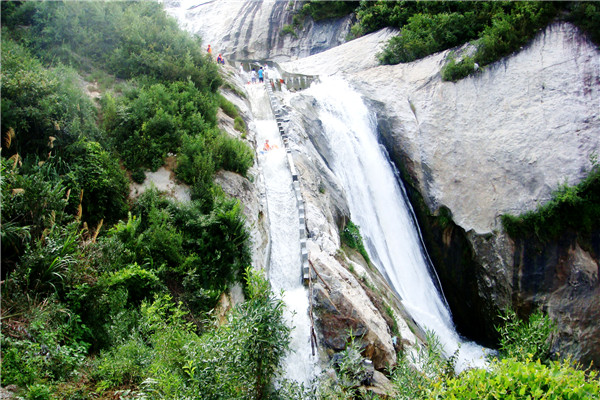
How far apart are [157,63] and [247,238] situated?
29.1ft

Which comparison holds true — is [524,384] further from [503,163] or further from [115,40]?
[115,40]

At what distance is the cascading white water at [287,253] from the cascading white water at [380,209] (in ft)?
11.5

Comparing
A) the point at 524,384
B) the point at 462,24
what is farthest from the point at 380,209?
the point at 524,384

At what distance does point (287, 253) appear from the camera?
41.3 ft

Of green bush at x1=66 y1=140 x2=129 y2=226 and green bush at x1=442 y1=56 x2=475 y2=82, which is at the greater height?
green bush at x1=442 y1=56 x2=475 y2=82

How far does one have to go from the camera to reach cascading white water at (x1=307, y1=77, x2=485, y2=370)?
53.1 feet

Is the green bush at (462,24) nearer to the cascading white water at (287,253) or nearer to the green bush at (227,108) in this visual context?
the cascading white water at (287,253)

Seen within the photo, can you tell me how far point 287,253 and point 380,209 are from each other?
25.1 feet

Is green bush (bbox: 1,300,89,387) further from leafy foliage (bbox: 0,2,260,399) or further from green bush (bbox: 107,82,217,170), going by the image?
green bush (bbox: 107,82,217,170)

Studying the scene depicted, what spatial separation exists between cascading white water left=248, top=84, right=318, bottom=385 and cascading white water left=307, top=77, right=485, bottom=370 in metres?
3.51

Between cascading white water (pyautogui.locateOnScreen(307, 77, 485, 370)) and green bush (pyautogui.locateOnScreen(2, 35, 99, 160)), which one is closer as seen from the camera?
green bush (pyautogui.locateOnScreen(2, 35, 99, 160))

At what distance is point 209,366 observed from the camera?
5.75 m

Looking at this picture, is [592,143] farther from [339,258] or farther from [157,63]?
[157,63]

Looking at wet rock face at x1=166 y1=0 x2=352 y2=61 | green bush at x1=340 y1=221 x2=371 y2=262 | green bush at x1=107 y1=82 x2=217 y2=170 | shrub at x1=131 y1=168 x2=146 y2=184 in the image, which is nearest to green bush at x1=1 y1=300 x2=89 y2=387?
shrub at x1=131 y1=168 x2=146 y2=184
